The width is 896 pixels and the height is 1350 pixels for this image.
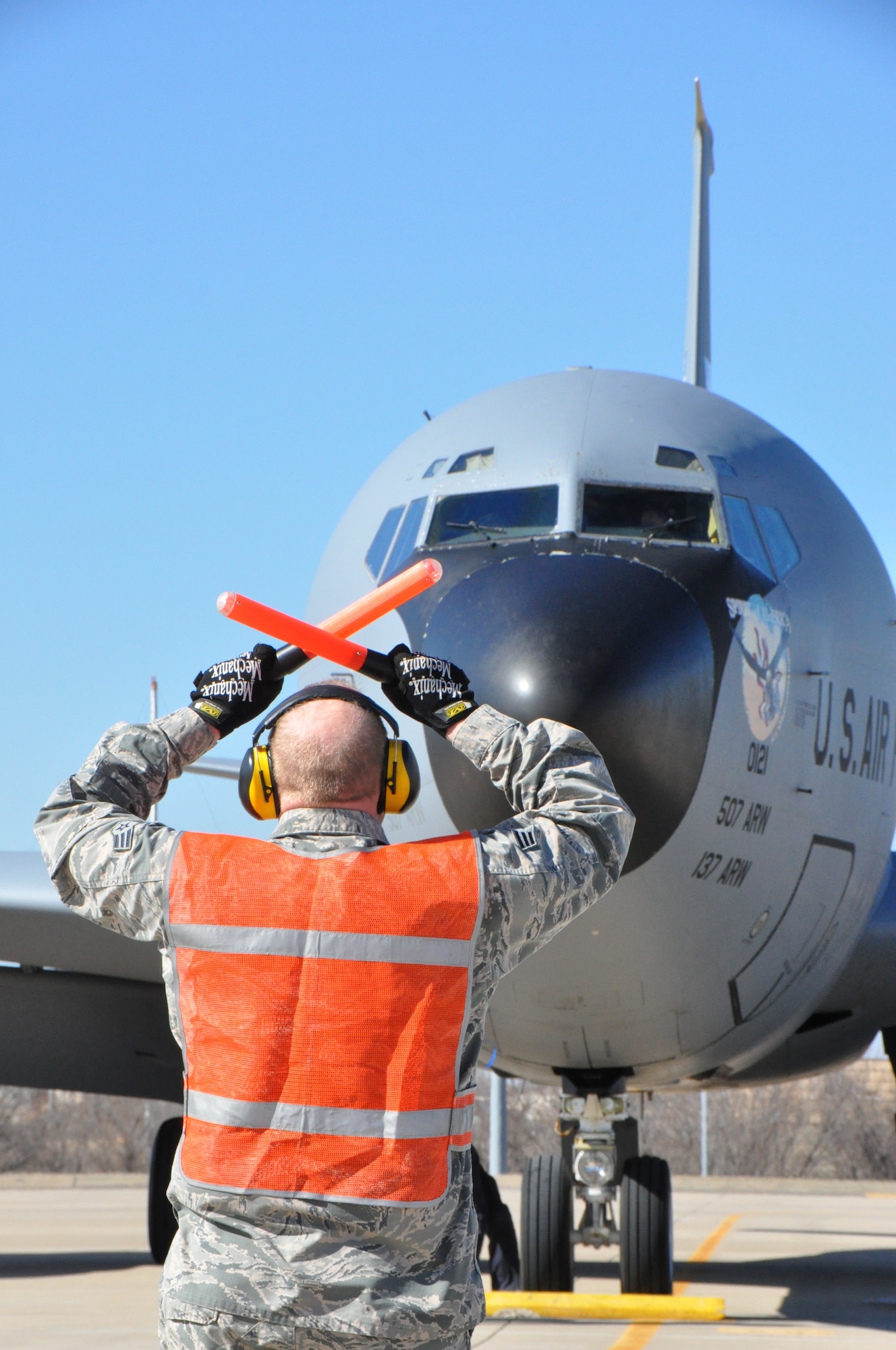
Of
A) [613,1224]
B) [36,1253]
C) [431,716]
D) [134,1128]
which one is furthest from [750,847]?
[134,1128]

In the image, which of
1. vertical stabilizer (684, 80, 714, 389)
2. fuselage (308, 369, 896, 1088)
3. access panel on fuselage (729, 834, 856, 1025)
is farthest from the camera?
vertical stabilizer (684, 80, 714, 389)

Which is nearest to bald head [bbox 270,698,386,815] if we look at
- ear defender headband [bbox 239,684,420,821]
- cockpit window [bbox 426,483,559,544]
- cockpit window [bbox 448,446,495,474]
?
ear defender headband [bbox 239,684,420,821]

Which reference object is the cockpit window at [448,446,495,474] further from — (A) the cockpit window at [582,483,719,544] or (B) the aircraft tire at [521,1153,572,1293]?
(B) the aircraft tire at [521,1153,572,1293]

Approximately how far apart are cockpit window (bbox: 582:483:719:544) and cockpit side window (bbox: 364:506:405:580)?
106 centimetres

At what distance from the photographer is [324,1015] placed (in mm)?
2658

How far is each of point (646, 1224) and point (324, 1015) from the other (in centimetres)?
580

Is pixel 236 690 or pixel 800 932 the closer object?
pixel 236 690

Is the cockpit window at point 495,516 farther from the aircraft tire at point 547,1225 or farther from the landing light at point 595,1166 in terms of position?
the aircraft tire at point 547,1225

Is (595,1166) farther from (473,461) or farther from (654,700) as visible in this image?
(473,461)

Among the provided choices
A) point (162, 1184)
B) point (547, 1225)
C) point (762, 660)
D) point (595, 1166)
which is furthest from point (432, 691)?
point (162, 1184)

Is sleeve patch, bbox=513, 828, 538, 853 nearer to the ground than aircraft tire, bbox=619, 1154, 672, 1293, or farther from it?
farther from it

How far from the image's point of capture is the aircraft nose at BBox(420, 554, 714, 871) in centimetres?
562

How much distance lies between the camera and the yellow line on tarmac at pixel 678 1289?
23.0 ft

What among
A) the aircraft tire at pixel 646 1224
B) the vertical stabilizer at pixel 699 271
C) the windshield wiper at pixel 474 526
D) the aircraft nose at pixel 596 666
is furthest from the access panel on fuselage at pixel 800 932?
the vertical stabilizer at pixel 699 271
